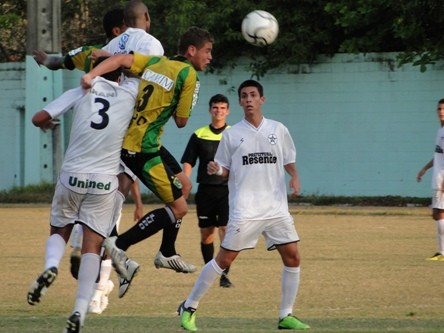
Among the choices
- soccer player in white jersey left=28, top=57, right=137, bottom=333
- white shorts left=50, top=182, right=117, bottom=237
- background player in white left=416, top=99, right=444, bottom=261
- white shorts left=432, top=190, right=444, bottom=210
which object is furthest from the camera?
white shorts left=432, top=190, right=444, bottom=210

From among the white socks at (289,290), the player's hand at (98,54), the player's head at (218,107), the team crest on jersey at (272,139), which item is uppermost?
the player's hand at (98,54)

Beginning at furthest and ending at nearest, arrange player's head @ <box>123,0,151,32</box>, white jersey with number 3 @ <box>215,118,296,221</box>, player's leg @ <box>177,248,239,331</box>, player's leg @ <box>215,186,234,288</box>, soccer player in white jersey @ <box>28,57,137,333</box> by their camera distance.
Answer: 1. player's leg @ <box>215,186,234,288</box>
2. player's head @ <box>123,0,151,32</box>
3. white jersey with number 3 @ <box>215,118,296,221</box>
4. player's leg @ <box>177,248,239,331</box>
5. soccer player in white jersey @ <box>28,57,137,333</box>

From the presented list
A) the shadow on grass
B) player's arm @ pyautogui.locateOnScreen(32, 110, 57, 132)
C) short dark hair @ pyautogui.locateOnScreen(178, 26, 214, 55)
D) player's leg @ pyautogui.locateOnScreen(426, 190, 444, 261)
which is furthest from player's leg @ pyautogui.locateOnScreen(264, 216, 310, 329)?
player's leg @ pyautogui.locateOnScreen(426, 190, 444, 261)

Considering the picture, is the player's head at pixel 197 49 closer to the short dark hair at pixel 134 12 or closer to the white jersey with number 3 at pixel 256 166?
the short dark hair at pixel 134 12

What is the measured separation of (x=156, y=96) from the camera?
1009cm

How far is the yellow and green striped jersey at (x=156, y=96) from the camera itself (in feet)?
32.8

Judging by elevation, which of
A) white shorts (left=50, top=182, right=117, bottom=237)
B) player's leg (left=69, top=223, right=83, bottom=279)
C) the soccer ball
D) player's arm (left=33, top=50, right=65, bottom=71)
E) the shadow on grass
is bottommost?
the shadow on grass

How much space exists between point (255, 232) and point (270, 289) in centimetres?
300

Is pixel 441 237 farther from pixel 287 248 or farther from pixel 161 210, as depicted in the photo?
pixel 287 248

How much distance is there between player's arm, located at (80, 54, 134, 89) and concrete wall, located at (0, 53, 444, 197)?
16.7m

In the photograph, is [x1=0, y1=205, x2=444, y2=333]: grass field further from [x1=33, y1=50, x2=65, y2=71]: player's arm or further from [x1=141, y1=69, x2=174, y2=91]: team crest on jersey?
[x1=33, y1=50, x2=65, y2=71]: player's arm

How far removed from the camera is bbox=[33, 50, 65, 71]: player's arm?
1000cm

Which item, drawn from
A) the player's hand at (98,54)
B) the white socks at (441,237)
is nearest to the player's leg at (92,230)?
the player's hand at (98,54)

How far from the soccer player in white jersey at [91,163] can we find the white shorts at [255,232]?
1.33 meters
